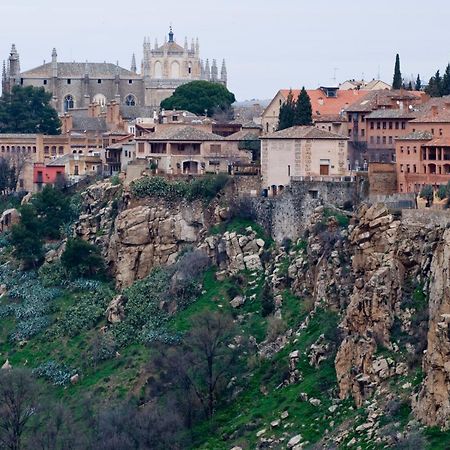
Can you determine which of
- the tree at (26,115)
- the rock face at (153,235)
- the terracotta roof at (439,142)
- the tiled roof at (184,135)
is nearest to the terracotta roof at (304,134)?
the rock face at (153,235)

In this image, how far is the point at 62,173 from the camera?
371 ft

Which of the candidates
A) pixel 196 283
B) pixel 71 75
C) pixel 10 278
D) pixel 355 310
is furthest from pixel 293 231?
pixel 71 75

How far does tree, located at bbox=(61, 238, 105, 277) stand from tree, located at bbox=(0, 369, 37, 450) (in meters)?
14.0

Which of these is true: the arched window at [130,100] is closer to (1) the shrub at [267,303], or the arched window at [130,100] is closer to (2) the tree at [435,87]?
(2) the tree at [435,87]

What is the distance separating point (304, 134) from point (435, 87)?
13820 millimetres

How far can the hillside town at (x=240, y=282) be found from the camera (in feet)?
245

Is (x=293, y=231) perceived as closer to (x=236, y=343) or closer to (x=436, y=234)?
(x=236, y=343)

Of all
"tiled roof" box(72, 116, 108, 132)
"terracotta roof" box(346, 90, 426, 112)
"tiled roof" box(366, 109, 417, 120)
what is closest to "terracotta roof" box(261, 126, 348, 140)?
"tiled roof" box(366, 109, 417, 120)

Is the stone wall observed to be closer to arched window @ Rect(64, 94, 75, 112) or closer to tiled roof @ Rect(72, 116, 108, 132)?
tiled roof @ Rect(72, 116, 108, 132)

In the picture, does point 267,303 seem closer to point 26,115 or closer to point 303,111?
point 303,111

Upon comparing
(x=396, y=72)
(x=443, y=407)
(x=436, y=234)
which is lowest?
(x=443, y=407)

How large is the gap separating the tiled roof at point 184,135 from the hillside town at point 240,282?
0.20 meters

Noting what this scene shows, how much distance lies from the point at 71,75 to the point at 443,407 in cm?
8326

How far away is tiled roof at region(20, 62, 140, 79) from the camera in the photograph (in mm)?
146625
